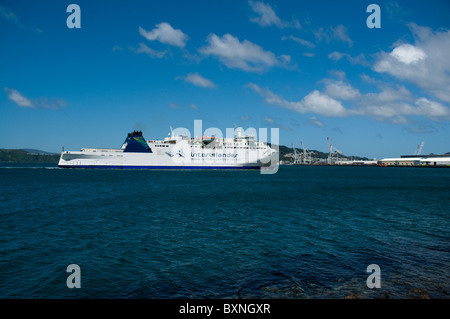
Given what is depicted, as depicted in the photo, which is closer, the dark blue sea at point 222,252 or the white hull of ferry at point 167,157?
the dark blue sea at point 222,252

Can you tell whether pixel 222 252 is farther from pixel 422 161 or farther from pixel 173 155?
pixel 422 161

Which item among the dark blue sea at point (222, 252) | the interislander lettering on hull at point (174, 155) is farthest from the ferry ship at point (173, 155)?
the dark blue sea at point (222, 252)

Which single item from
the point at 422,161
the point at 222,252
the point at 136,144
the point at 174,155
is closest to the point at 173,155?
the point at 174,155

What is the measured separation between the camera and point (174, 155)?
3354 inches

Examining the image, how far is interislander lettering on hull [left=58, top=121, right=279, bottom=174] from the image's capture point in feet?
276

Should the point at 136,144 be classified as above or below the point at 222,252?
above

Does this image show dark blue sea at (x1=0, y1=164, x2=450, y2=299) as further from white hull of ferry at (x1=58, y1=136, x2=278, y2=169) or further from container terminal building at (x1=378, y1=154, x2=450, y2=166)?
container terminal building at (x1=378, y1=154, x2=450, y2=166)

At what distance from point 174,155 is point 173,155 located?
0.94 feet

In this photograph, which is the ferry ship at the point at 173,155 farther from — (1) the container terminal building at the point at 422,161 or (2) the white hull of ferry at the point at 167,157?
(1) the container terminal building at the point at 422,161

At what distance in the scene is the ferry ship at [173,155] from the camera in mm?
84125

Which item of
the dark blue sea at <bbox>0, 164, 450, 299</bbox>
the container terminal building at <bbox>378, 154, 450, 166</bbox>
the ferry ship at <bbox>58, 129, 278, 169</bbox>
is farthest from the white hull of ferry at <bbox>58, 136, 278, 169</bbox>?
the container terminal building at <bbox>378, 154, 450, 166</bbox>
